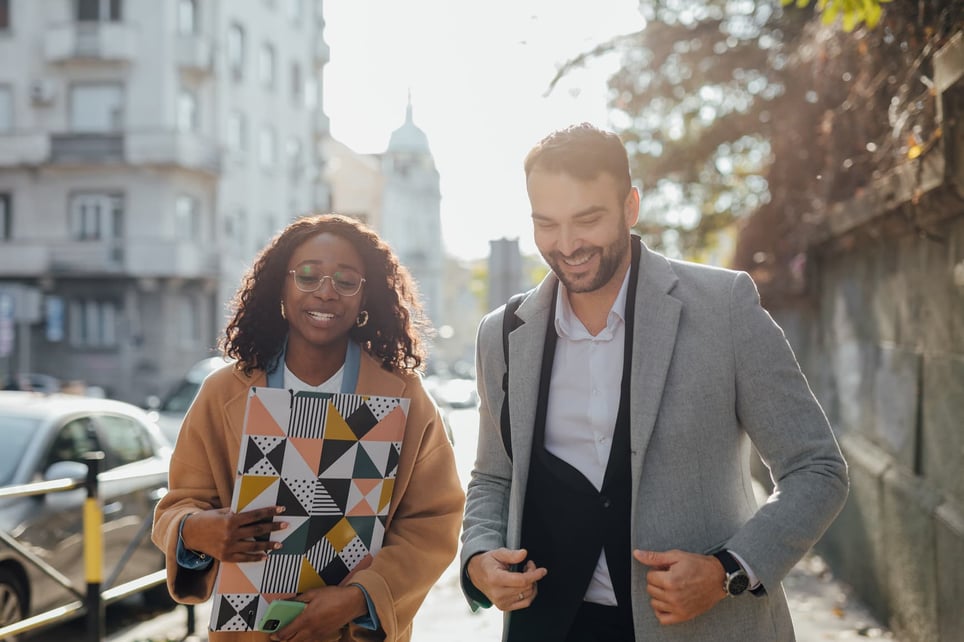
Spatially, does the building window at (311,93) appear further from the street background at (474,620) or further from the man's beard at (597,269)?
the man's beard at (597,269)

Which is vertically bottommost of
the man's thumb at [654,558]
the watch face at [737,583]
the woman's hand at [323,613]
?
the woman's hand at [323,613]

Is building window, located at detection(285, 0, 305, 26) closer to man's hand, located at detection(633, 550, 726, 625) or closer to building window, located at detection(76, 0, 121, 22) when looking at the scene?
building window, located at detection(76, 0, 121, 22)

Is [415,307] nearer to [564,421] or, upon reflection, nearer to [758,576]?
[564,421]

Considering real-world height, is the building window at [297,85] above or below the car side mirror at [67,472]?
above

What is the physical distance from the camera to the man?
8.57 ft

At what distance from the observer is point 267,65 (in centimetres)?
4456

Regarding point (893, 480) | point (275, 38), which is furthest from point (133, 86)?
point (893, 480)

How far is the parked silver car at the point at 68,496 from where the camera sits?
20.6ft

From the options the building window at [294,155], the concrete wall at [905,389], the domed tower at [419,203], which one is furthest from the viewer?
the domed tower at [419,203]

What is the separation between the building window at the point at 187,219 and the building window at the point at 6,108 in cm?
588

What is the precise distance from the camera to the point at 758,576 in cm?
256

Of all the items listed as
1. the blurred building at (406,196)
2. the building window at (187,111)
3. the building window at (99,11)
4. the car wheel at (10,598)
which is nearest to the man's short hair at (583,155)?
the car wheel at (10,598)

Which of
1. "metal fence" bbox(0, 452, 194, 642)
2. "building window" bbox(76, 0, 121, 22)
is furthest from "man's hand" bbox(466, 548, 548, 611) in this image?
"building window" bbox(76, 0, 121, 22)

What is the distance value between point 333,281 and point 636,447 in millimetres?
1003
